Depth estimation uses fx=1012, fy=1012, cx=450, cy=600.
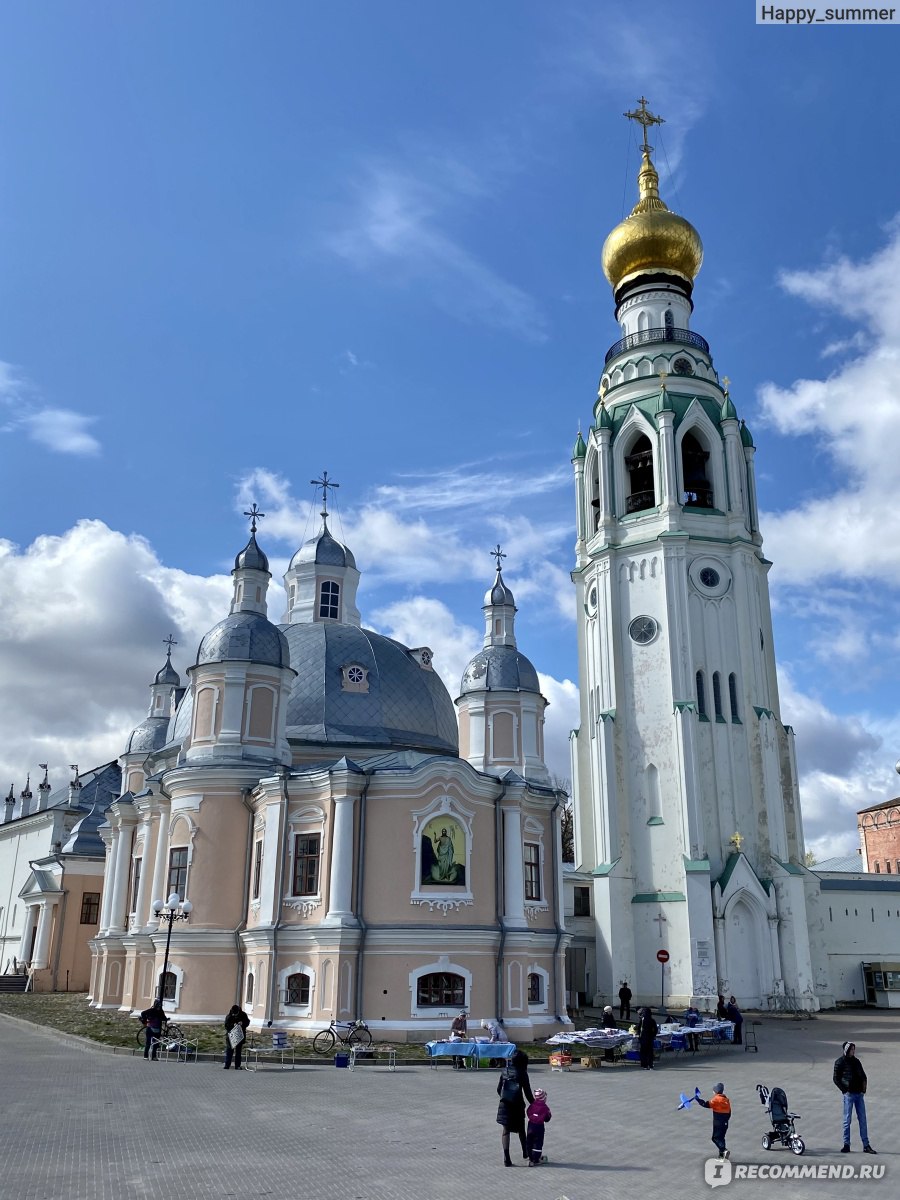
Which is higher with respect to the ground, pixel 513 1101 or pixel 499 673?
pixel 499 673

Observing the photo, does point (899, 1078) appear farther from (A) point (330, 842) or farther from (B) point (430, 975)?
(A) point (330, 842)

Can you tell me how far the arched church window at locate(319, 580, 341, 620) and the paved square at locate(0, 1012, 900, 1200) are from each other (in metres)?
20.7

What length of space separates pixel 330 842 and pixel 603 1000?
15816 millimetres

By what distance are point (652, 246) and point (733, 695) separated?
2013 centimetres

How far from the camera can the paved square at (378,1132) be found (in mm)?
10086

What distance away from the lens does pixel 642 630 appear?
3969 centimetres

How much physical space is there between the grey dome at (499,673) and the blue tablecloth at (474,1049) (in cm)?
1374

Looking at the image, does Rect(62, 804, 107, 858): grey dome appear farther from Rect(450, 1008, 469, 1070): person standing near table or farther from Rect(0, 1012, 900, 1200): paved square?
Rect(450, 1008, 469, 1070): person standing near table

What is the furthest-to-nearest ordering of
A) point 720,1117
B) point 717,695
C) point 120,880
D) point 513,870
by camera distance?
point 717,695 → point 120,880 → point 513,870 → point 720,1117

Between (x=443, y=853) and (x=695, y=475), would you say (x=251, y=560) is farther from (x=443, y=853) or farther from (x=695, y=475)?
(x=695, y=475)

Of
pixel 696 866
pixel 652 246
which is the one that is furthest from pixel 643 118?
pixel 696 866

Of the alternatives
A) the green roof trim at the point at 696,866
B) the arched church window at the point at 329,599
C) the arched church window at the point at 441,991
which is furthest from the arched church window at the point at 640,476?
the arched church window at the point at 441,991

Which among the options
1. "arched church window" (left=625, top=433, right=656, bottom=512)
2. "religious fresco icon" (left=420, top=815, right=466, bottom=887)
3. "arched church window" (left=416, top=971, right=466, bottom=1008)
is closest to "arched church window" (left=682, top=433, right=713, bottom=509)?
"arched church window" (left=625, top=433, right=656, bottom=512)

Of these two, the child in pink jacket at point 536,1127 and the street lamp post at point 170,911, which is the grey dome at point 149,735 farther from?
the child in pink jacket at point 536,1127
